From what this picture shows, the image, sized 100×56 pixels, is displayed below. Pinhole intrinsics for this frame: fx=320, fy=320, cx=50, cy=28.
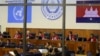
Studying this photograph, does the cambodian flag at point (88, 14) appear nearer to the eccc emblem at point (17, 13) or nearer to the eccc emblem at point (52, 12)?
the eccc emblem at point (52, 12)

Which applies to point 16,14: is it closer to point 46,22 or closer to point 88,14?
point 46,22

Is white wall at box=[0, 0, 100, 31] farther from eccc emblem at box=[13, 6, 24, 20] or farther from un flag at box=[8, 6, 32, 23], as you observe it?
eccc emblem at box=[13, 6, 24, 20]

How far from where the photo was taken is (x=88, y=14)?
59.2ft

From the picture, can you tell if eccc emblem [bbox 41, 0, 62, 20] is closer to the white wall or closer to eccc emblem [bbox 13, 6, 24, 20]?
the white wall

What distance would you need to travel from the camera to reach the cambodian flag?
1784 cm

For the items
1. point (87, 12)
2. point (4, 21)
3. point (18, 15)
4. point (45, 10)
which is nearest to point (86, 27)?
point (87, 12)

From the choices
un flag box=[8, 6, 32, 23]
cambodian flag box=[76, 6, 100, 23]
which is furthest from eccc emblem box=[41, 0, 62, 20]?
cambodian flag box=[76, 6, 100, 23]

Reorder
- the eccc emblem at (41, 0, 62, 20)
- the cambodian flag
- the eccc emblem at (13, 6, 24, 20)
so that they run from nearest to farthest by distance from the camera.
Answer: the cambodian flag < the eccc emblem at (41, 0, 62, 20) < the eccc emblem at (13, 6, 24, 20)

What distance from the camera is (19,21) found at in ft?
63.6

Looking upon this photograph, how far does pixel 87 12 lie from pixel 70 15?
3.98ft

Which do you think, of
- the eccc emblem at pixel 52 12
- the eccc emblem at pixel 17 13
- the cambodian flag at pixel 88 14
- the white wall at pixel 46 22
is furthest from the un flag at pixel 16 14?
the cambodian flag at pixel 88 14

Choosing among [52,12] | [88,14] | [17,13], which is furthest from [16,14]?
[88,14]

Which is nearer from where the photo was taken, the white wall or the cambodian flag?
the cambodian flag

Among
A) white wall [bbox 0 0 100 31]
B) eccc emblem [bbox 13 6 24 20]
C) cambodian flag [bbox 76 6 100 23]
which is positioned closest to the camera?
cambodian flag [bbox 76 6 100 23]
